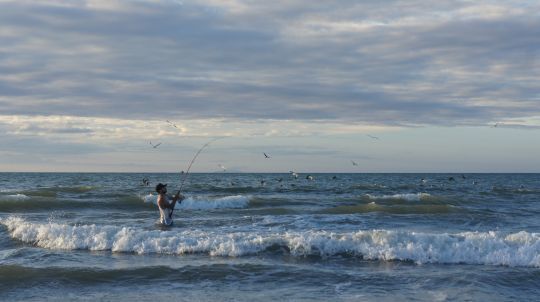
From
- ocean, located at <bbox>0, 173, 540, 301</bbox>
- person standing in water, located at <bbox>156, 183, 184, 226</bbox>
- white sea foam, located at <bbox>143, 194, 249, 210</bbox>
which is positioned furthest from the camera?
white sea foam, located at <bbox>143, 194, 249, 210</bbox>

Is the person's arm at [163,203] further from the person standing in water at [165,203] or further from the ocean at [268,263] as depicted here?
the ocean at [268,263]

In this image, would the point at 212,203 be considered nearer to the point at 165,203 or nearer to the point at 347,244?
the point at 165,203

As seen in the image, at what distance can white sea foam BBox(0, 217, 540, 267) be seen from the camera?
12336 mm

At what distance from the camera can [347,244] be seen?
13.2 meters

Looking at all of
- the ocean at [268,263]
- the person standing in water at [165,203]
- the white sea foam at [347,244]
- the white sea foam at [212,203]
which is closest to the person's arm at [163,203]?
the person standing in water at [165,203]

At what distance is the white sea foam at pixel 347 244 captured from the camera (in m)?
12.3

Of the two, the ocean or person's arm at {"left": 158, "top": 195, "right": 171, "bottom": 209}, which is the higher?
person's arm at {"left": 158, "top": 195, "right": 171, "bottom": 209}

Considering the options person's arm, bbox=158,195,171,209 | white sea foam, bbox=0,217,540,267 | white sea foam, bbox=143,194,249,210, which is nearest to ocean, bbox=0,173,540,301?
white sea foam, bbox=0,217,540,267

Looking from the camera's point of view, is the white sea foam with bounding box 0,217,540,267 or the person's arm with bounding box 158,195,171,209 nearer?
the white sea foam with bounding box 0,217,540,267

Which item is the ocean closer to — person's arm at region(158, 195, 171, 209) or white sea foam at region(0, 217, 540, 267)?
white sea foam at region(0, 217, 540, 267)

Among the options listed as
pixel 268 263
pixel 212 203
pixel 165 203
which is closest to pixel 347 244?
pixel 268 263

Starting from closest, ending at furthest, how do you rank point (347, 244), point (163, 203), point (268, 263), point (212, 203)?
point (268, 263) → point (347, 244) → point (163, 203) → point (212, 203)

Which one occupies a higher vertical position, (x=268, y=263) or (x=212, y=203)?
(x=212, y=203)

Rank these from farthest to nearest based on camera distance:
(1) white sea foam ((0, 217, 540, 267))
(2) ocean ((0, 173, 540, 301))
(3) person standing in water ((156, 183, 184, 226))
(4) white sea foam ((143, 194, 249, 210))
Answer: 1. (4) white sea foam ((143, 194, 249, 210))
2. (3) person standing in water ((156, 183, 184, 226))
3. (1) white sea foam ((0, 217, 540, 267))
4. (2) ocean ((0, 173, 540, 301))
